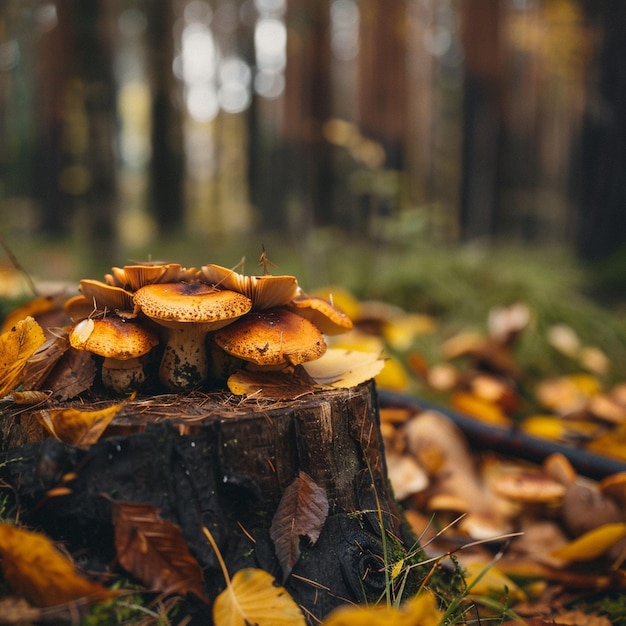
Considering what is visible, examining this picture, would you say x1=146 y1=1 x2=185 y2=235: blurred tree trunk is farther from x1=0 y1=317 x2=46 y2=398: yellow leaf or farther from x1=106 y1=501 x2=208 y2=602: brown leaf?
x1=106 y1=501 x2=208 y2=602: brown leaf

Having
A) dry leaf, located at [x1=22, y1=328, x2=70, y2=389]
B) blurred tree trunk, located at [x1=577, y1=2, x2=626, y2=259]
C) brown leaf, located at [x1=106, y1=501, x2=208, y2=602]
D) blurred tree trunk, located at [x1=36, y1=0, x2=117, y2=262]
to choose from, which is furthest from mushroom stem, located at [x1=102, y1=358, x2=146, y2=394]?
blurred tree trunk, located at [x1=577, y1=2, x2=626, y2=259]

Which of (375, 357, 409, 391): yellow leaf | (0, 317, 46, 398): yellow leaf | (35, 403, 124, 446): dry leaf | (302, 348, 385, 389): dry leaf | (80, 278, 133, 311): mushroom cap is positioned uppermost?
(80, 278, 133, 311): mushroom cap

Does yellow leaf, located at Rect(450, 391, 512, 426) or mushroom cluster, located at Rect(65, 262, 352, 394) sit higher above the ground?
mushroom cluster, located at Rect(65, 262, 352, 394)

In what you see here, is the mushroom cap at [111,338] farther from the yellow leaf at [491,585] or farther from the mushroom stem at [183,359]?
the yellow leaf at [491,585]

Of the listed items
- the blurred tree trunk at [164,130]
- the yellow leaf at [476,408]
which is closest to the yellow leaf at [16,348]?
the yellow leaf at [476,408]

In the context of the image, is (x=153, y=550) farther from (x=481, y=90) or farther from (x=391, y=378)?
Result: (x=481, y=90)

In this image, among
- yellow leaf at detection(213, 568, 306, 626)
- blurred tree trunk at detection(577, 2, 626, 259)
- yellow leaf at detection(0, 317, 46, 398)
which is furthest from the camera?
blurred tree trunk at detection(577, 2, 626, 259)
